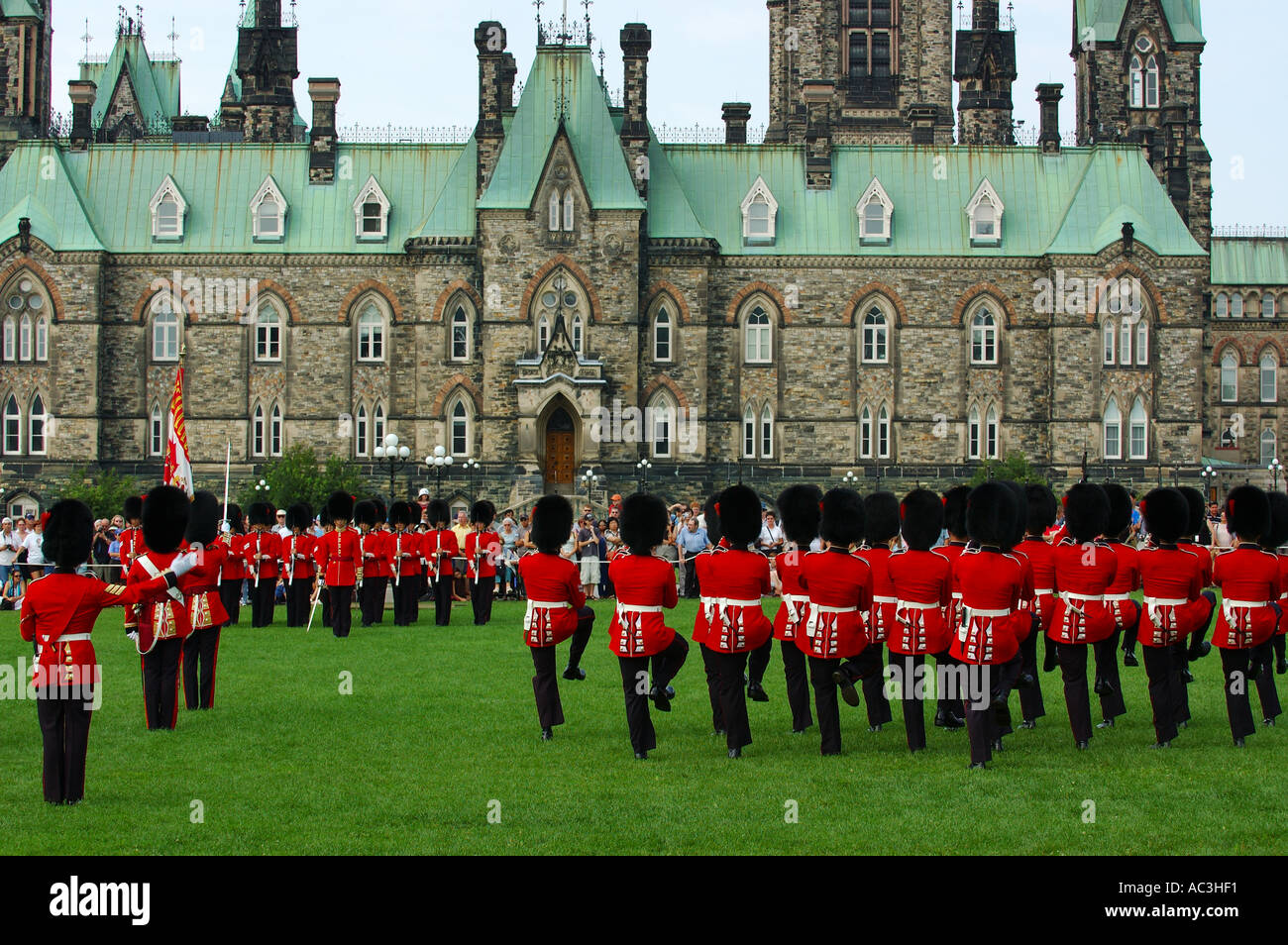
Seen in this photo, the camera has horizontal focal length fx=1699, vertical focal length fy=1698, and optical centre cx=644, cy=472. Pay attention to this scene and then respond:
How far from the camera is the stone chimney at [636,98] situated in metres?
57.2

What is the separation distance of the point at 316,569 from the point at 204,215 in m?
32.4

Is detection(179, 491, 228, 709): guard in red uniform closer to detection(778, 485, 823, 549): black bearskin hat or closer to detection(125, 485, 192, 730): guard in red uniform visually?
detection(125, 485, 192, 730): guard in red uniform

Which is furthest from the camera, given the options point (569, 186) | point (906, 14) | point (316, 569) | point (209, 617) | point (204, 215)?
point (906, 14)

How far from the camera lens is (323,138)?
59719 millimetres

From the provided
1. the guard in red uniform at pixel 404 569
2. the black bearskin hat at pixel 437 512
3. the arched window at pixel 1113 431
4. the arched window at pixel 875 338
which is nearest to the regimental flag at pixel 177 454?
the guard in red uniform at pixel 404 569

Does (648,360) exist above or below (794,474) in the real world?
above

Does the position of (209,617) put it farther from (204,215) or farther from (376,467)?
(204,215)

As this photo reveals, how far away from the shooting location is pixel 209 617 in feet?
58.2

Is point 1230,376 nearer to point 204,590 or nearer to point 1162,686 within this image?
point 1162,686

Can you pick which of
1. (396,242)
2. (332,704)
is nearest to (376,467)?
(396,242)

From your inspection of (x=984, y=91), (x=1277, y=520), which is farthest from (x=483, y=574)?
(x=984, y=91)

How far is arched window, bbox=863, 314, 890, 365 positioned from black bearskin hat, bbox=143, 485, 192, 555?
1712 inches

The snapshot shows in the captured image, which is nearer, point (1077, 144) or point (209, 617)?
point (209, 617)

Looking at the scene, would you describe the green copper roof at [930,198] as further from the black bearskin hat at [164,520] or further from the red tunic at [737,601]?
the red tunic at [737,601]
